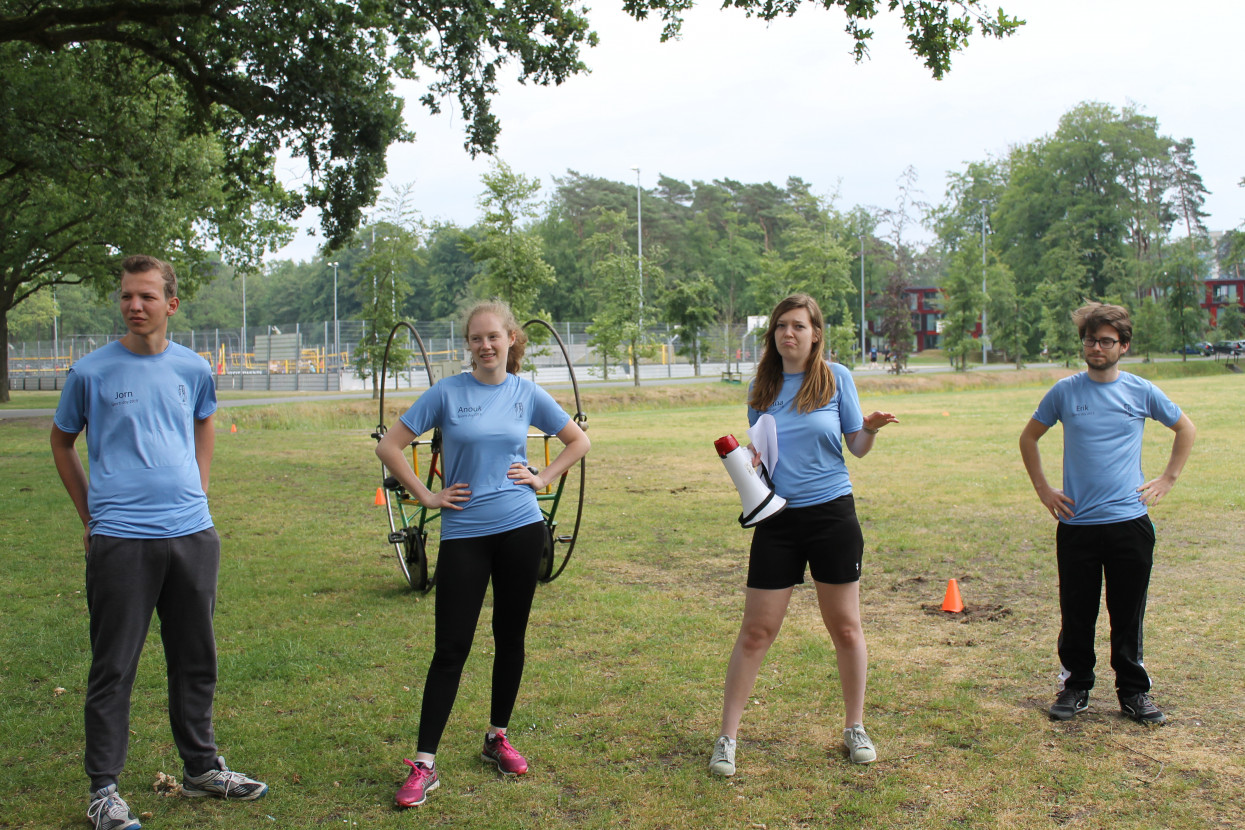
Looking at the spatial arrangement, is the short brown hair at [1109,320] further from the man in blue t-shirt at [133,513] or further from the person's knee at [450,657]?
the man in blue t-shirt at [133,513]

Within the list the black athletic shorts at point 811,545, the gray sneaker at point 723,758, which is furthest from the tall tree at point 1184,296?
the gray sneaker at point 723,758

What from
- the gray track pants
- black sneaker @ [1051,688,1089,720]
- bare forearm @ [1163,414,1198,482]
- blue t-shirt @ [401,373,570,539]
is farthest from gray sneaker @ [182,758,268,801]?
bare forearm @ [1163,414,1198,482]

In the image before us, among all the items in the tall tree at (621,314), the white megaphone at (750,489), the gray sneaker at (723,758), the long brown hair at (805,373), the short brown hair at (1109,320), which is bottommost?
the gray sneaker at (723,758)

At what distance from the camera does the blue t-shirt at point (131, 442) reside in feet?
11.6

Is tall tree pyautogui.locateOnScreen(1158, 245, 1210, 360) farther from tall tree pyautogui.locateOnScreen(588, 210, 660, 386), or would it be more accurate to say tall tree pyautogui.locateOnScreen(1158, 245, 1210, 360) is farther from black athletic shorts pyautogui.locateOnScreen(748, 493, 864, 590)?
black athletic shorts pyautogui.locateOnScreen(748, 493, 864, 590)

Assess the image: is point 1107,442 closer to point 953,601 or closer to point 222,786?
point 953,601

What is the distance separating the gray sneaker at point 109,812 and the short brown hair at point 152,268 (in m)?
1.89

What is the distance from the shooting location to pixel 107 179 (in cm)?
1571

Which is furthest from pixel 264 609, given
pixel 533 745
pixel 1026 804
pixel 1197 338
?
pixel 1197 338

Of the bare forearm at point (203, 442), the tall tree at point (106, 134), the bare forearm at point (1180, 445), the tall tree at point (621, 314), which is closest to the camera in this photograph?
the bare forearm at point (203, 442)

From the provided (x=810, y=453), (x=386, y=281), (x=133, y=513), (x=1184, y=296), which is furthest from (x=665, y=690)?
(x=1184, y=296)

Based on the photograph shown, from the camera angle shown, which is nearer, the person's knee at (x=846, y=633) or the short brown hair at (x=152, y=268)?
the short brown hair at (x=152, y=268)

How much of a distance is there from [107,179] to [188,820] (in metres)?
Result: 14.9

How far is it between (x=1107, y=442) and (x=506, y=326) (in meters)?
2.91
